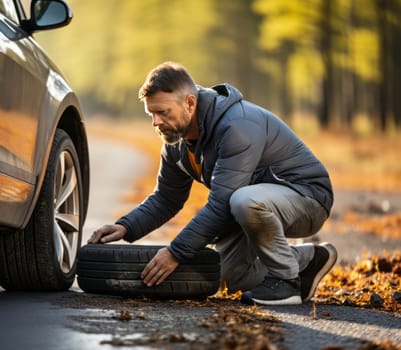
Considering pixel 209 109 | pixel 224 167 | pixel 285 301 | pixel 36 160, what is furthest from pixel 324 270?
pixel 36 160

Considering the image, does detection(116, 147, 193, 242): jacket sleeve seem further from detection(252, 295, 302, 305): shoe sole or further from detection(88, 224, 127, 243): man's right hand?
detection(252, 295, 302, 305): shoe sole

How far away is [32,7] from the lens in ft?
17.7

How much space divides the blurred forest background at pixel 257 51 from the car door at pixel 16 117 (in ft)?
96.4

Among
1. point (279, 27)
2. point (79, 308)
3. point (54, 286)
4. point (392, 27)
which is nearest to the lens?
point (79, 308)

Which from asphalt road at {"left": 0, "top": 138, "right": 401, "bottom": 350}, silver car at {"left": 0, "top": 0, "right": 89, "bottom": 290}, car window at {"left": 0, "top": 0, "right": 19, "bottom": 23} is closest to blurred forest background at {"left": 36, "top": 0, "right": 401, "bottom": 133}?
silver car at {"left": 0, "top": 0, "right": 89, "bottom": 290}

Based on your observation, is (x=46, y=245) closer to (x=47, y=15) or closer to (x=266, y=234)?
(x=266, y=234)

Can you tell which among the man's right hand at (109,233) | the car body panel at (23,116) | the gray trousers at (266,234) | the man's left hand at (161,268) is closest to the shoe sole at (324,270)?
the gray trousers at (266,234)

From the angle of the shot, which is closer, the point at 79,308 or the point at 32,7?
the point at 79,308

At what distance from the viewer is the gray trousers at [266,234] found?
204 inches

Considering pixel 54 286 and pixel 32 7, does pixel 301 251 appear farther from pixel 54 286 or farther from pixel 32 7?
pixel 32 7

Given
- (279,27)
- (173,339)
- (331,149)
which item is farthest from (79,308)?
(279,27)

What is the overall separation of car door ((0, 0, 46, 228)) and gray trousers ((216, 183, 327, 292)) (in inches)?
45.4

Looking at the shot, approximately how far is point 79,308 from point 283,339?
1178mm

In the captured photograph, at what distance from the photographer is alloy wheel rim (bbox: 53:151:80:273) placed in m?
5.29
